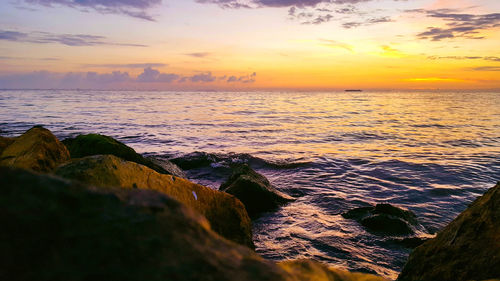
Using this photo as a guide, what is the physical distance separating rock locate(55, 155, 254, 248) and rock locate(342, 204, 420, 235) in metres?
2.85

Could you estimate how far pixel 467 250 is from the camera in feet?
10.1

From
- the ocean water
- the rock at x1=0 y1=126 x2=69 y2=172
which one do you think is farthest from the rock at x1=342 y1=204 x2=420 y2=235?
the rock at x1=0 y1=126 x2=69 y2=172

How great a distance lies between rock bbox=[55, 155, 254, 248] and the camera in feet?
9.73

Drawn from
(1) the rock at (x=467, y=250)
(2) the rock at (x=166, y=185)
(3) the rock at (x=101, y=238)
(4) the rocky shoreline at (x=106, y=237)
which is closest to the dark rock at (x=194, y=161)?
(2) the rock at (x=166, y=185)

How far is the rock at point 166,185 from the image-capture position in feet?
9.73

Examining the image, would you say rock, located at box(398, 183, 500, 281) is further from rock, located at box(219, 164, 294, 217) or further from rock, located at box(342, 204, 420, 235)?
rock, located at box(219, 164, 294, 217)

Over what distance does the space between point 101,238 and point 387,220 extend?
6.21 metres

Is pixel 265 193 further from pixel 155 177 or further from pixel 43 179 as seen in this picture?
pixel 43 179

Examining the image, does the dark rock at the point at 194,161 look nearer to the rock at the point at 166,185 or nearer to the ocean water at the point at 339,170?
the ocean water at the point at 339,170

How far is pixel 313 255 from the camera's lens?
5.43 metres

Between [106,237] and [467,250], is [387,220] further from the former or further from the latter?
[106,237]

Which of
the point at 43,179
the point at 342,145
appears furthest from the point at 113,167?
the point at 342,145

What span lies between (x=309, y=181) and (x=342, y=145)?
6915 millimetres

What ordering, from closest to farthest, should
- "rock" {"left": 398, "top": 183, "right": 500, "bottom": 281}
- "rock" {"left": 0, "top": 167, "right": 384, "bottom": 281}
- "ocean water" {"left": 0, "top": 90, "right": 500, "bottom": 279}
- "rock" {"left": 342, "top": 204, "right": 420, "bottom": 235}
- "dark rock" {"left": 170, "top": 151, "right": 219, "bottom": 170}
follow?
"rock" {"left": 0, "top": 167, "right": 384, "bottom": 281}
"rock" {"left": 398, "top": 183, "right": 500, "bottom": 281}
"ocean water" {"left": 0, "top": 90, "right": 500, "bottom": 279}
"rock" {"left": 342, "top": 204, "right": 420, "bottom": 235}
"dark rock" {"left": 170, "top": 151, "right": 219, "bottom": 170}
